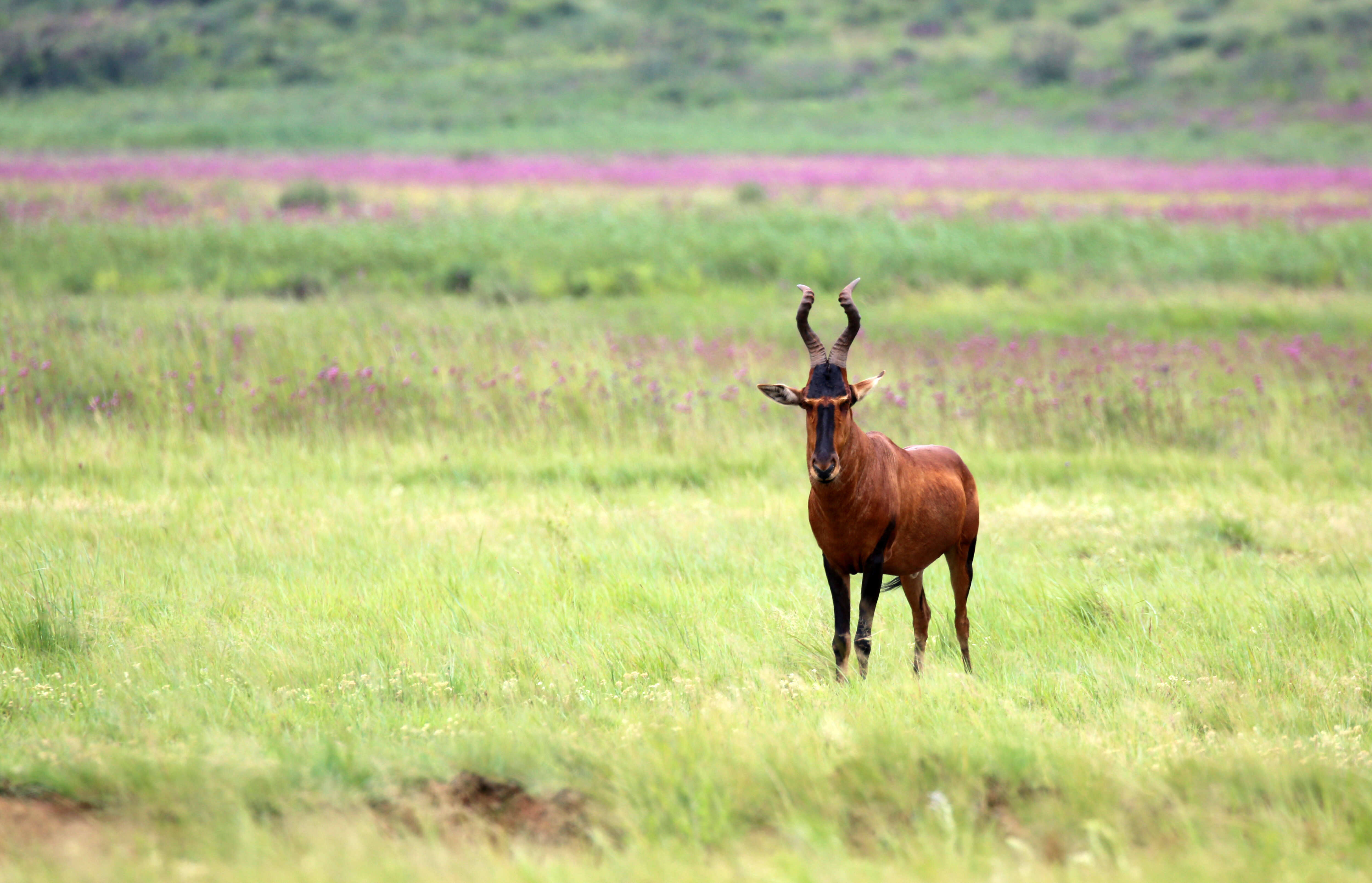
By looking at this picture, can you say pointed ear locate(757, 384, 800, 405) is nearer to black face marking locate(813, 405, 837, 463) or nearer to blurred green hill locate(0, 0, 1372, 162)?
black face marking locate(813, 405, 837, 463)

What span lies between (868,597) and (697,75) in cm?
6016

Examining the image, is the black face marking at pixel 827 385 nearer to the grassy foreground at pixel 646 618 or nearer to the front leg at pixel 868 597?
the front leg at pixel 868 597

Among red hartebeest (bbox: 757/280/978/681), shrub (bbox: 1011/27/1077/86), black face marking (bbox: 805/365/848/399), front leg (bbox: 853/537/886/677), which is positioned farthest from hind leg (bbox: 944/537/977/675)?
shrub (bbox: 1011/27/1077/86)

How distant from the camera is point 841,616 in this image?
5316 millimetres

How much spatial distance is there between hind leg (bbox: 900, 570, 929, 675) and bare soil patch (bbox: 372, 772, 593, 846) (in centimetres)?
214

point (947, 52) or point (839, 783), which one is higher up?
point (947, 52)

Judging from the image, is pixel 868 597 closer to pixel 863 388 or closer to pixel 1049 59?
pixel 863 388

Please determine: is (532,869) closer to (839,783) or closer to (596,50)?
(839,783)

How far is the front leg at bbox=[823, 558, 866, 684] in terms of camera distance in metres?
5.29

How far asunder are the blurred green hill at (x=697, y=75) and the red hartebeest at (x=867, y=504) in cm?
3814

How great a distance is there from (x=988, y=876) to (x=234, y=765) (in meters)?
2.62

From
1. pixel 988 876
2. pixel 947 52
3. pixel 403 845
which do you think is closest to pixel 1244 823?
pixel 988 876

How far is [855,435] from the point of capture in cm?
509

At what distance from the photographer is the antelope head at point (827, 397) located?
186 inches
